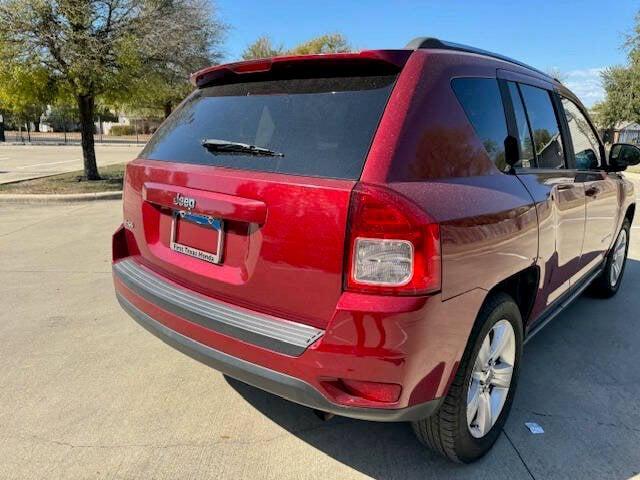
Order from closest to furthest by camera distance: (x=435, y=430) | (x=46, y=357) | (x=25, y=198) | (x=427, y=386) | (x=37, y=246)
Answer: (x=427, y=386) < (x=435, y=430) < (x=46, y=357) < (x=37, y=246) < (x=25, y=198)

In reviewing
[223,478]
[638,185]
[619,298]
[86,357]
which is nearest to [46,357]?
[86,357]

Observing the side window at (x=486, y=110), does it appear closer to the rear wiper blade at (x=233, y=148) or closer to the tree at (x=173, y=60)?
the rear wiper blade at (x=233, y=148)

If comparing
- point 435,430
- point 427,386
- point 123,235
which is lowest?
point 435,430

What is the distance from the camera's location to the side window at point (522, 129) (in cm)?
287

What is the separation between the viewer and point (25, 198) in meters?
10.3

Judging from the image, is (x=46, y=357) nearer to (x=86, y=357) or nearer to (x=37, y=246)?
(x=86, y=357)

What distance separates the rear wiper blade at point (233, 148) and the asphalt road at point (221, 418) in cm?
146

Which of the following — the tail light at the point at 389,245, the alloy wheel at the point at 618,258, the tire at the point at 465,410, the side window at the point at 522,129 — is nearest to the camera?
the tail light at the point at 389,245

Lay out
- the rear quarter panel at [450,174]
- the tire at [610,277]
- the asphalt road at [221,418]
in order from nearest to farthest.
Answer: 1. the rear quarter panel at [450,174]
2. the asphalt road at [221,418]
3. the tire at [610,277]

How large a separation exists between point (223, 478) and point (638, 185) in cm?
1760

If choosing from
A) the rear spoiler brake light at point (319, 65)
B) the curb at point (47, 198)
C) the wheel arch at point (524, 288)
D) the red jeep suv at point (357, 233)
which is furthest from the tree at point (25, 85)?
the wheel arch at point (524, 288)

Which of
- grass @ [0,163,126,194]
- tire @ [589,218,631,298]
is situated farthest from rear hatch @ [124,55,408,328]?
grass @ [0,163,126,194]

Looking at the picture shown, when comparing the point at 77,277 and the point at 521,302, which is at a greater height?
the point at 521,302

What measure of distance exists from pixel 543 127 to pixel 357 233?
1957mm
